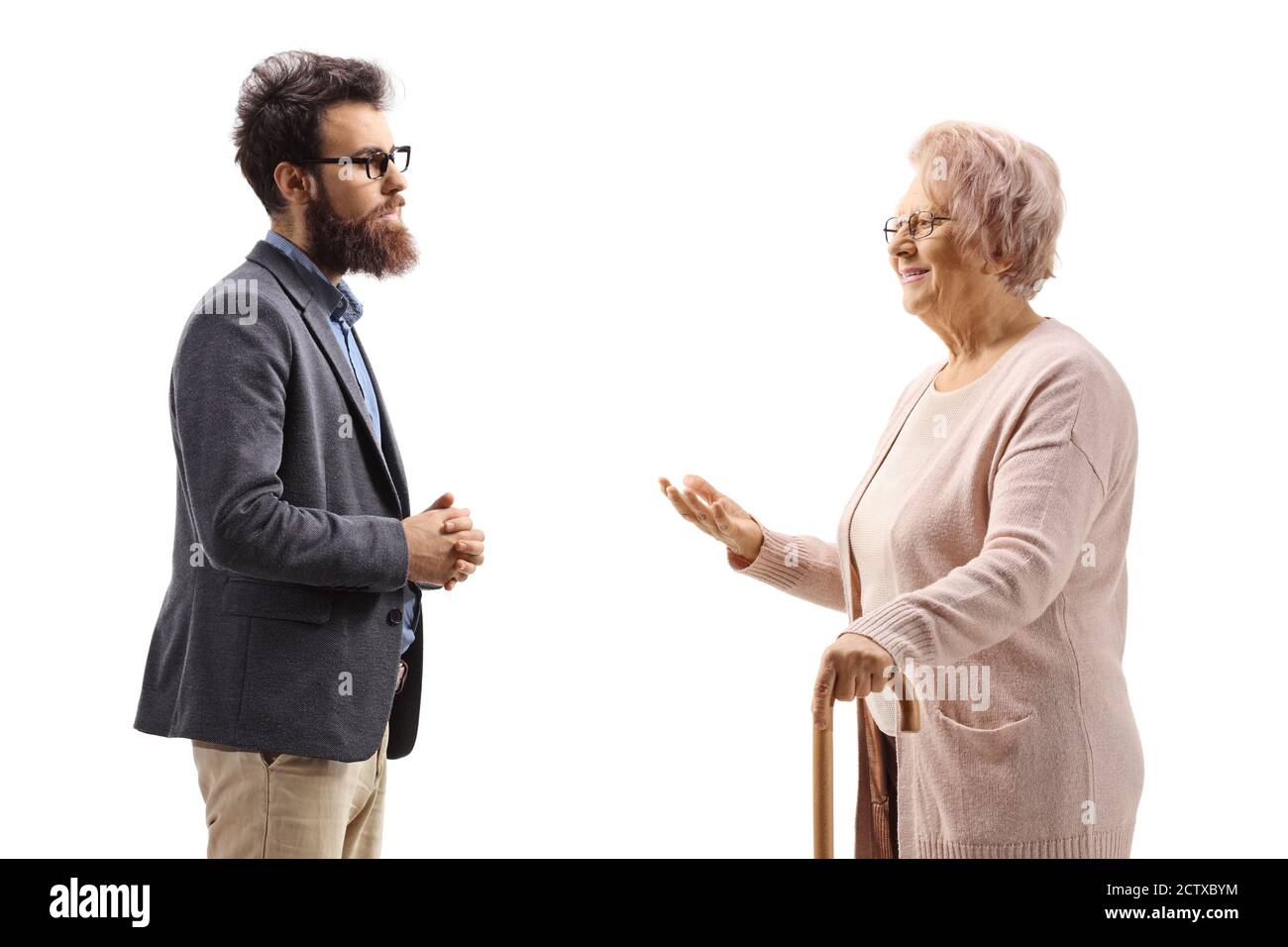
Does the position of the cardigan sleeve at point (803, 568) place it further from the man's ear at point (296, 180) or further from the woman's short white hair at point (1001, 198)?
the man's ear at point (296, 180)

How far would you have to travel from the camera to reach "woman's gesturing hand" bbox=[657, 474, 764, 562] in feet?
9.76

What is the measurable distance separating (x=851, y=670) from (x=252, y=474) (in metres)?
1.02

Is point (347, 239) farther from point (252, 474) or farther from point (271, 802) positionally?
point (271, 802)

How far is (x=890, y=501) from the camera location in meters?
2.62

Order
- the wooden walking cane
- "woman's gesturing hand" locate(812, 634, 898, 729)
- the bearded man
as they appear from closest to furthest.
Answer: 1. "woman's gesturing hand" locate(812, 634, 898, 729)
2. the bearded man
3. the wooden walking cane

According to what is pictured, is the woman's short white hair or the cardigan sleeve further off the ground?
the woman's short white hair

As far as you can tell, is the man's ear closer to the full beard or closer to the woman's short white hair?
the full beard

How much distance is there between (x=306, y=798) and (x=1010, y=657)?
4.14 feet

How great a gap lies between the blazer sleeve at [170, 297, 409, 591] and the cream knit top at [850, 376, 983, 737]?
90 centimetres

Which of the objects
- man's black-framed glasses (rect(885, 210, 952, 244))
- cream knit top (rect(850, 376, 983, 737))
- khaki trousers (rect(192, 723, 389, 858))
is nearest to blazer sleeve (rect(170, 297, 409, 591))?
khaki trousers (rect(192, 723, 389, 858))

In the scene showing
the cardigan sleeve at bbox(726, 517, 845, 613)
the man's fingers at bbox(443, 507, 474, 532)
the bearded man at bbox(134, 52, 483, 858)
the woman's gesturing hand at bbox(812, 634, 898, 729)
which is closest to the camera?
the woman's gesturing hand at bbox(812, 634, 898, 729)

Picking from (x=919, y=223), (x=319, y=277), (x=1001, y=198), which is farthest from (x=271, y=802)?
(x=1001, y=198)
